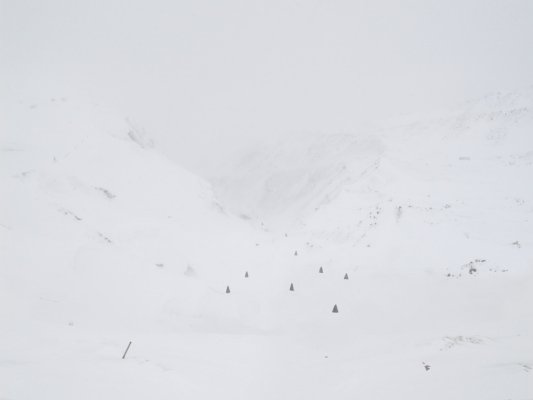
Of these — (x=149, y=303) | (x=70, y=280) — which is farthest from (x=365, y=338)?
(x=70, y=280)

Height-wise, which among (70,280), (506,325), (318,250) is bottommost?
(70,280)

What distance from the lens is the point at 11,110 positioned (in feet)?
153

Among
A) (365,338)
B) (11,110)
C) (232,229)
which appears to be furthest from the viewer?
(11,110)

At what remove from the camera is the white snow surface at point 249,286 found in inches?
368

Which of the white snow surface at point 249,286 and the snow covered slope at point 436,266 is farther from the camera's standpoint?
the snow covered slope at point 436,266

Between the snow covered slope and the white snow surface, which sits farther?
the snow covered slope

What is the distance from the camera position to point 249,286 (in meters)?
21.8

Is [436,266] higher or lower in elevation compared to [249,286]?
higher

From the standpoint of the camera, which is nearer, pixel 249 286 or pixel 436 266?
pixel 436 266

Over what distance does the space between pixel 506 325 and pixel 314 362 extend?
578 centimetres

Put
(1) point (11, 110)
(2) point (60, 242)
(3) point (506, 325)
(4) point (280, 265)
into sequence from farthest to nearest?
(1) point (11, 110) → (4) point (280, 265) → (2) point (60, 242) → (3) point (506, 325)

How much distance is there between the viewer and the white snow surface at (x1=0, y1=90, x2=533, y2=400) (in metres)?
9.35

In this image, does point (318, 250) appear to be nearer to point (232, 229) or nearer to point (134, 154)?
point (232, 229)

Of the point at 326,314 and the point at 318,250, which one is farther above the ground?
the point at 318,250
